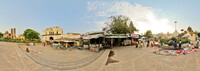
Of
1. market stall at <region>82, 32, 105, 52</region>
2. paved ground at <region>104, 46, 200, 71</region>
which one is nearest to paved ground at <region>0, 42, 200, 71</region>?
paved ground at <region>104, 46, 200, 71</region>

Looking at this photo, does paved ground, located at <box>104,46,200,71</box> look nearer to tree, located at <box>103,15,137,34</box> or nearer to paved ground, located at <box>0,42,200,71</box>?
paved ground, located at <box>0,42,200,71</box>

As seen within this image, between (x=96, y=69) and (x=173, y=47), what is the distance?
13.1 m

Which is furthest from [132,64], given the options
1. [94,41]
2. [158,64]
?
[94,41]

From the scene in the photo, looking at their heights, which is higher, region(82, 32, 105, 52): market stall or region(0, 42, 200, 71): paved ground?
region(82, 32, 105, 52): market stall

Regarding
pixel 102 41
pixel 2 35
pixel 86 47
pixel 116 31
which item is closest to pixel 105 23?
pixel 116 31

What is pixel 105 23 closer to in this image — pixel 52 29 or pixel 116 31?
pixel 116 31

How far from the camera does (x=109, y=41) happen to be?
17.6 m

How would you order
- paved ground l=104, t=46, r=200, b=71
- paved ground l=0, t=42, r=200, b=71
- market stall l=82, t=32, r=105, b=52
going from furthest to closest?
market stall l=82, t=32, r=105, b=52 < paved ground l=0, t=42, r=200, b=71 < paved ground l=104, t=46, r=200, b=71

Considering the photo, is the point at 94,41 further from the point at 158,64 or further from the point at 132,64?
the point at 158,64

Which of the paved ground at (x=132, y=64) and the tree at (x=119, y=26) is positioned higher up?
the tree at (x=119, y=26)

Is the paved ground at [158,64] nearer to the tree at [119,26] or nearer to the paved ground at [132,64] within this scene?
the paved ground at [132,64]

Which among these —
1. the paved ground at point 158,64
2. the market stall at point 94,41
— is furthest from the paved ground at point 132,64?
the market stall at point 94,41

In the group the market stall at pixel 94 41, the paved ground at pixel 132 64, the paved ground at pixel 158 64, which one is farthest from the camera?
the market stall at pixel 94 41

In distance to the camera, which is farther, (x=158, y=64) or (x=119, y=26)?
(x=119, y=26)
